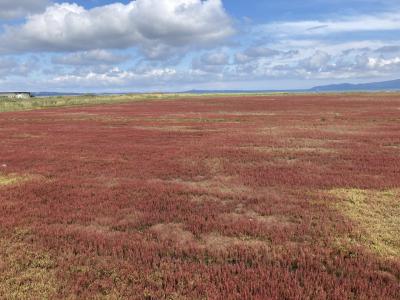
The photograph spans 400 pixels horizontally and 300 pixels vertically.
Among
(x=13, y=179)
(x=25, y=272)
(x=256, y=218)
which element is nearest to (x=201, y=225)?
(x=256, y=218)

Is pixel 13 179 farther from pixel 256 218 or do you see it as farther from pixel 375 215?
pixel 375 215

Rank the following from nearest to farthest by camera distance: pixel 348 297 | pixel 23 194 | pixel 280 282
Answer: pixel 348 297
pixel 280 282
pixel 23 194

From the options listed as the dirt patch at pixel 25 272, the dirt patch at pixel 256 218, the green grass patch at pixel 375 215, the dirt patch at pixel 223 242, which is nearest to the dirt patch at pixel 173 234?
the dirt patch at pixel 223 242

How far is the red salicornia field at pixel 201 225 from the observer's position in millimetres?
7246

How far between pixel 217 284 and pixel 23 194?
32.9 feet

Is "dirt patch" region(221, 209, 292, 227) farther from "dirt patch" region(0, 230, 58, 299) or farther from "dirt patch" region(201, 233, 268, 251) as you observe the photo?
"dirt patch" region(0, 230, 58, 299)

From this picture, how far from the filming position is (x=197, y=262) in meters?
8.28

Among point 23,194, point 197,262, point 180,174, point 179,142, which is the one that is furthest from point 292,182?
point 179,142

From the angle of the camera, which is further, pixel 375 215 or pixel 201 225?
pixel 375 215

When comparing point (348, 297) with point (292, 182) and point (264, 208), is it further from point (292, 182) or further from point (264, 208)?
point (292, 182)

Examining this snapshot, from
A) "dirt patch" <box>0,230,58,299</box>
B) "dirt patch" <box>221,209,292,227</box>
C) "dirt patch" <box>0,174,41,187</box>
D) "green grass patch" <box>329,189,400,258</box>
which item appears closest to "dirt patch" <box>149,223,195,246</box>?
"dirt patch" <box>221,209,292,227</box>

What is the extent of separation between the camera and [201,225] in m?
10.6

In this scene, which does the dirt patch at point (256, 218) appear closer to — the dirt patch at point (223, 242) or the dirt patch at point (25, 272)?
the dirt patch at point (223, 242)

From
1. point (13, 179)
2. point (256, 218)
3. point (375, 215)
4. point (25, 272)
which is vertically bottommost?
point (375, 215)
